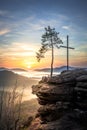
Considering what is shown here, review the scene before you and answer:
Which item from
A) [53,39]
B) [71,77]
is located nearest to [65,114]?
[71,77]

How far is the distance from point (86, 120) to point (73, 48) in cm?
2099

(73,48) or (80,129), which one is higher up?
(73,48)

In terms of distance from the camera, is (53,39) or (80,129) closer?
(80,129)

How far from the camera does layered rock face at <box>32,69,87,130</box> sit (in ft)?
84.4

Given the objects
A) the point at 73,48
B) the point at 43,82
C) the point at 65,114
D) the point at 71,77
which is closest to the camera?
the point at 65,114

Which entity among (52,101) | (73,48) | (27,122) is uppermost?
(73,48)

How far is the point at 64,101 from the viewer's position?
29.2 meters

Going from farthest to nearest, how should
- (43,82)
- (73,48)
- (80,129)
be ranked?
1. (73,48)
2. (43,82)
3. (80,129)

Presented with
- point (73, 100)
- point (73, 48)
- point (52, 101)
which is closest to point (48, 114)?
point (52, 101)

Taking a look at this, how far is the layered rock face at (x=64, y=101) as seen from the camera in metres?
25.7

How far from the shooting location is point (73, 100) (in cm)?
2900

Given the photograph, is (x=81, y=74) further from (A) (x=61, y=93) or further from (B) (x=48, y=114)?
(B) (x=48, y=114)

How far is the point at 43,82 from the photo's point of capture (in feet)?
112

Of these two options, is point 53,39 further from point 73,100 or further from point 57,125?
point 57,125
